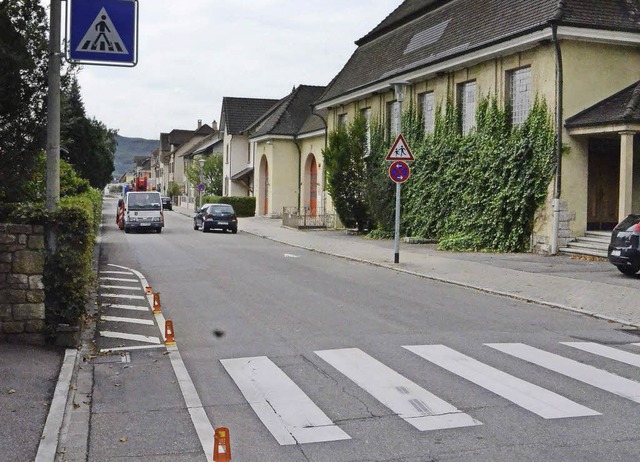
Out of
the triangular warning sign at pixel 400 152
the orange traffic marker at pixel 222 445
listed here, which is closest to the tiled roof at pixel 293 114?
the triangular warning sign at pixel 400 152

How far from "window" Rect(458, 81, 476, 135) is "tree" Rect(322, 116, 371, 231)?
6480mm

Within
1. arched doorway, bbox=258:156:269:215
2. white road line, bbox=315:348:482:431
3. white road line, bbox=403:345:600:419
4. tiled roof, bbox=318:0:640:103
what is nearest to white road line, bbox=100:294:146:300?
white road line, bbox=315:348:482:431

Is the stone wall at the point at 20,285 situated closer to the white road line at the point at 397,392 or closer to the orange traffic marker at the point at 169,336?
the orange traffic marker at the point at 169,336

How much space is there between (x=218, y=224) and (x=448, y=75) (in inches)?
602

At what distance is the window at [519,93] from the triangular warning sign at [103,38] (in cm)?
1591

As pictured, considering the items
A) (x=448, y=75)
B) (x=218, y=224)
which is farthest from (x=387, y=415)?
(x=218, y=224)

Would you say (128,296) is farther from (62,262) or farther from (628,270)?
(628,270)

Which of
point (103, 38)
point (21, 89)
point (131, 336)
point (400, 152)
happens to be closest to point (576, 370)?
point (131, 336)

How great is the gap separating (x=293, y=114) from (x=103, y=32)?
4496 centimetres

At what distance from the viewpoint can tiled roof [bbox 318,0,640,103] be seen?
70.9ft

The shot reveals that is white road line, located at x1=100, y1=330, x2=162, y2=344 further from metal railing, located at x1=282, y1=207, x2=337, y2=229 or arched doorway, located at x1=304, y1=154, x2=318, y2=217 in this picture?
arched doorway, located at x1=304, y1=154, x2=318, y2=217

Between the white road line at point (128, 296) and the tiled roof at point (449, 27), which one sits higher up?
the tiled roof at point (449, 27)

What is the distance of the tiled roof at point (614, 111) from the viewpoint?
776 inches

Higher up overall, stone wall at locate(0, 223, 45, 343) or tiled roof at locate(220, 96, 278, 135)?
tiled roof at locate(220, 96, 278, 135)
